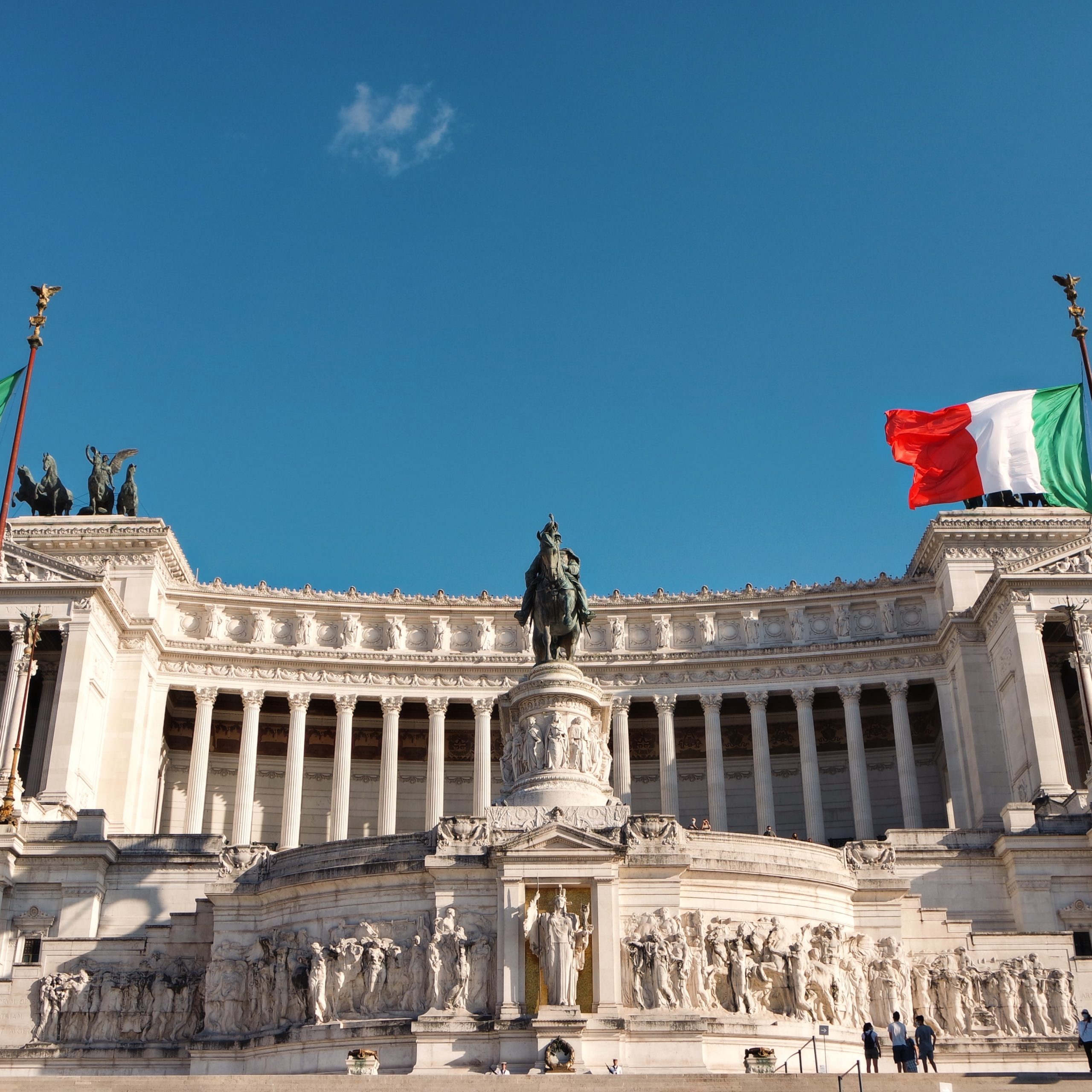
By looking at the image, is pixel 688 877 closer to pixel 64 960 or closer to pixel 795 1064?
pixel 795 1064

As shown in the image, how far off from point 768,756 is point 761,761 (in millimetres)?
571

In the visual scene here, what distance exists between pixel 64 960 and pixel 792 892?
19.3 metres

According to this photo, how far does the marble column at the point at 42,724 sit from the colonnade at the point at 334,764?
723cm

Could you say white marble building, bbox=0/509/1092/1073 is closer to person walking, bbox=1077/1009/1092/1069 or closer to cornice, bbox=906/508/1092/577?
cornice, bbox=906/508/1092/577

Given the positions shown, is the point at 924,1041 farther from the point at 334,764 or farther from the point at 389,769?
the point at 334,764

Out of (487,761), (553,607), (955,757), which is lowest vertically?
(553,607)

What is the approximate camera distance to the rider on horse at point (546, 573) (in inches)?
1577

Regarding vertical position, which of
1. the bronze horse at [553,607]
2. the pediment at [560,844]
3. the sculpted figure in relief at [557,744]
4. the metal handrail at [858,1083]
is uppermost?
the bronze horse at [553,607]

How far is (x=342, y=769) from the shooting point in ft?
220

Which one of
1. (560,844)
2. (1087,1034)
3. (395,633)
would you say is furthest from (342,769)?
(1087,1034)

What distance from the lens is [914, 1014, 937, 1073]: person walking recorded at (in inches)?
1135

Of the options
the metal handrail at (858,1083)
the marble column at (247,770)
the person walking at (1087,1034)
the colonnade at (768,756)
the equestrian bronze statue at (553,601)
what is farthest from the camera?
the colonnade at (768,756)

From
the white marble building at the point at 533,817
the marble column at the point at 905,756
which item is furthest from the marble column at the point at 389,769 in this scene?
the marble column at the point at 905,756

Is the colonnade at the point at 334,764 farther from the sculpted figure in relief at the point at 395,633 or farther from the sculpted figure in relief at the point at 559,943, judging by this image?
the sculpted figure in relief at the point at 559,943
